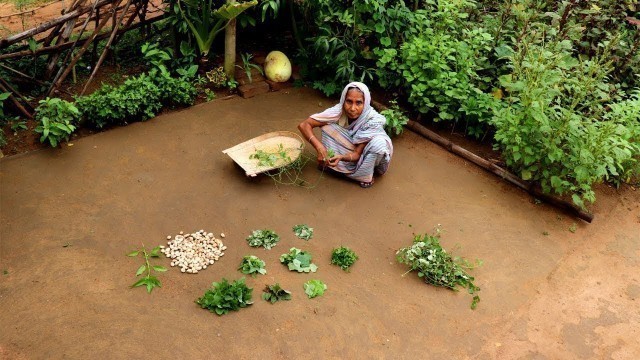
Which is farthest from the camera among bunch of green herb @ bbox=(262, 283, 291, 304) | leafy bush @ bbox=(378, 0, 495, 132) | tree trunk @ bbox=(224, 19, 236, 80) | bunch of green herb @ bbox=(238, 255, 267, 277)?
tree trunk @ bbox=(224, 19, 236, 80)

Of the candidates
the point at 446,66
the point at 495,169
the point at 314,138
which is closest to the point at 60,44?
the point at 314,138

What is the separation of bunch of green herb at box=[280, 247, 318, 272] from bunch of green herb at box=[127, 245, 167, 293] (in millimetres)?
885

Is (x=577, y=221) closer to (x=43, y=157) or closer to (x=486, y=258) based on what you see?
(x=486, y=258)

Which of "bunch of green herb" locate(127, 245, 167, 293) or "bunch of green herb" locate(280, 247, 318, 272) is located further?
"bunch of green herb" locate(280, 247, 318, 272)

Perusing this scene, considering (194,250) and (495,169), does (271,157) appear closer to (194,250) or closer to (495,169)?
(194,250)

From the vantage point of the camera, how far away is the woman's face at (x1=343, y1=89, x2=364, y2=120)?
4375 mm

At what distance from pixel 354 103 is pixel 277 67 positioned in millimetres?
1836

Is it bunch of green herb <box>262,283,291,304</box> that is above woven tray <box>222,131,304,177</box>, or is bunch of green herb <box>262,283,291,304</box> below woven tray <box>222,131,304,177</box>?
below

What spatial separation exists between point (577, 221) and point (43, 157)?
4.78 metres

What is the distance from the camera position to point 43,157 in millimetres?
4727

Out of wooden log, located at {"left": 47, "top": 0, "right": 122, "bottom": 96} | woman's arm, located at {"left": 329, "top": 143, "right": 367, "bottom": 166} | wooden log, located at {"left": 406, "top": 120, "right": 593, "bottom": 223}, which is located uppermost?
wooden log, located at {"left": 47, "top": 0, "right": 122, "bottom": 96}

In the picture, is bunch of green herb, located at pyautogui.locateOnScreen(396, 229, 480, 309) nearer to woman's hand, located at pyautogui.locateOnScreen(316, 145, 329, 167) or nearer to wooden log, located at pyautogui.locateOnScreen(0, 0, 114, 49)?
woman's hand, located at pyautogui.locateOnScreen(316, 145, 329, 167)

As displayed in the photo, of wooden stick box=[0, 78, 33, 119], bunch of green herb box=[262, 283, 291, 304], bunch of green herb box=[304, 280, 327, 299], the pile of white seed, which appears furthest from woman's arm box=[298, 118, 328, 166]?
wooden stick box=[0, 78, 33, 119]

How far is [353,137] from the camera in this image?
4656 mm
